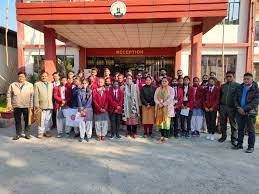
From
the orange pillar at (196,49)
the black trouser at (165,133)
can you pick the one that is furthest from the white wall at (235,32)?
the black trouser at (165,133)

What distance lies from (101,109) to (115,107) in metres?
0.38

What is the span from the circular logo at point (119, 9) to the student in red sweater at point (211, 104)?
313 centimetres

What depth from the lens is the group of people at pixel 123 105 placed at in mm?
6289

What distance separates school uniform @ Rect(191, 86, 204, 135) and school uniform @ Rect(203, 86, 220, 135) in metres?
0.14

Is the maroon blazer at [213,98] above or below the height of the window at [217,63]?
below

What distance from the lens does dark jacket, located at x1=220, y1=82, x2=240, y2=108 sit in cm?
593

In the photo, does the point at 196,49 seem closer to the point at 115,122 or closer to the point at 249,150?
the point at 115,122

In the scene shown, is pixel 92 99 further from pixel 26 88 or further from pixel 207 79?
pixel 207 79

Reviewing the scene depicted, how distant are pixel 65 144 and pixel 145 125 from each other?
7.01 feet

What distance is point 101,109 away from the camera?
6.26 meters

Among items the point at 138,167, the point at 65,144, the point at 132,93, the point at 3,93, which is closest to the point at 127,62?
the point at 3,93

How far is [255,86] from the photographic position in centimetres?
550

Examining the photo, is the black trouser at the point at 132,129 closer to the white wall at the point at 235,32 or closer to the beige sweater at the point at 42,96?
the beige sweater at the point at 42,96

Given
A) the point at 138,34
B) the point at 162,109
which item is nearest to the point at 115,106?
the point at 162,109
